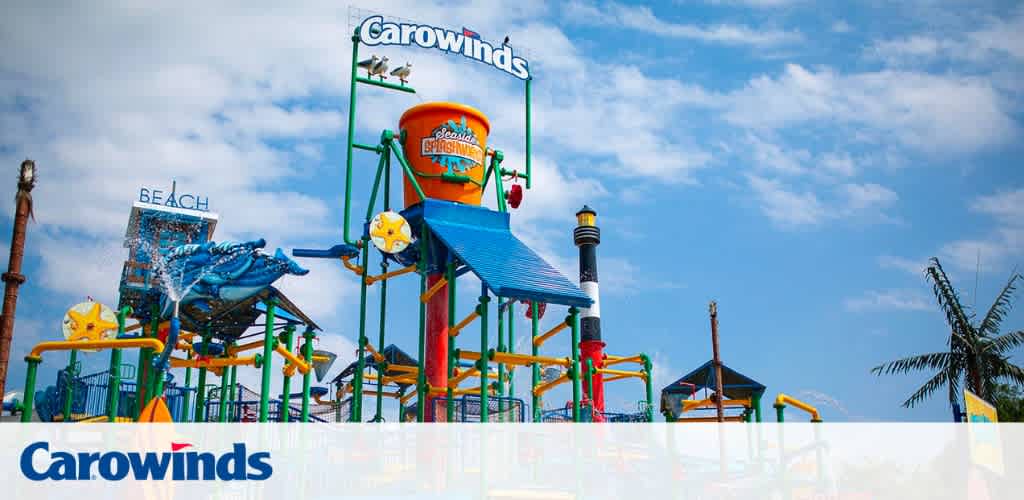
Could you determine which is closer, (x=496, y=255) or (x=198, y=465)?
(x=198, y=465)

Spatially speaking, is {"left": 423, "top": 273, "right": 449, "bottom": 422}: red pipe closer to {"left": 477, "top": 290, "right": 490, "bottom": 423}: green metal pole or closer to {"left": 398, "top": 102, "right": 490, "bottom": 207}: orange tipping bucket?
{"left": 398, "top": 102, "right": 490, "bottom": 207}: orange tipping bucket

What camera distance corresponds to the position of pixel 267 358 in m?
21.5

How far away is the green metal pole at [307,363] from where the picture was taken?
2272cm

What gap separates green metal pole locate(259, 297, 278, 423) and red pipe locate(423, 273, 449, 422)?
599cm

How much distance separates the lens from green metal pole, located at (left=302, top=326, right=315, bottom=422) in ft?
74.5

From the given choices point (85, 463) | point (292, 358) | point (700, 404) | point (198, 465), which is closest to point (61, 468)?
point (85, 463)

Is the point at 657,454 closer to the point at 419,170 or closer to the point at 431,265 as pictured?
the point at 431,265

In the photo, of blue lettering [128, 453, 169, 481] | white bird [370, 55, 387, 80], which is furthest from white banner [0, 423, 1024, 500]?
white bird [370, 55, 387, 80]

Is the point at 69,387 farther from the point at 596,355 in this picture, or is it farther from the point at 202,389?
the point at 596,355

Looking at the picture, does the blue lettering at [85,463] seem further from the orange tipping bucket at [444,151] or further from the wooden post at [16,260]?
the orange tipping bucket at [444,151]

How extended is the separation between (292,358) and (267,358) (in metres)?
1.00

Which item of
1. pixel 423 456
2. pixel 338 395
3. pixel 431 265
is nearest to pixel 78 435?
pixel 423 456

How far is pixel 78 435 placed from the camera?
18656mm

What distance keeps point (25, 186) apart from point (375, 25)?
1364 cm
